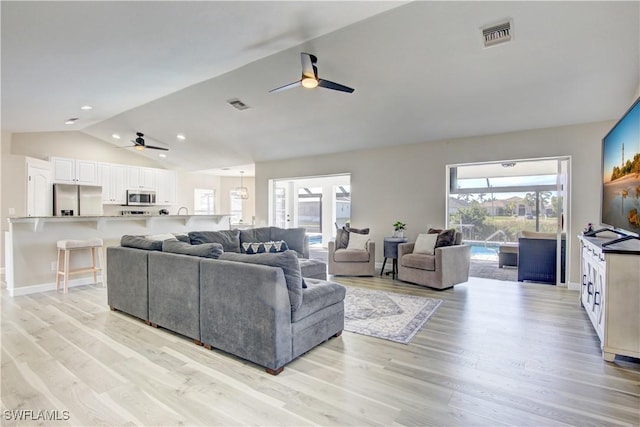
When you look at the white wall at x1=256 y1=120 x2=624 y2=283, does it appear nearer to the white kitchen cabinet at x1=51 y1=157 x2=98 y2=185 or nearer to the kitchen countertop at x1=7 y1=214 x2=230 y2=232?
the kitchen countertop at x1=7 y1=214 x2=230 y2=232

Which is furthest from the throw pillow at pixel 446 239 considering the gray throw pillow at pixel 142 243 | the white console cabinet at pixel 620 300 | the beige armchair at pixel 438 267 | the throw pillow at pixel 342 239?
the gray throw pillow at pixel 142 243

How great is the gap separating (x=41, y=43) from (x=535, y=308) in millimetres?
5820

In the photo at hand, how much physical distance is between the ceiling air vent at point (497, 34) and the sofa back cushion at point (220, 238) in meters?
3.99

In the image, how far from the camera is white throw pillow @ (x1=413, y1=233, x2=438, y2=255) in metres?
5.18

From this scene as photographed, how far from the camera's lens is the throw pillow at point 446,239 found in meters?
5.10

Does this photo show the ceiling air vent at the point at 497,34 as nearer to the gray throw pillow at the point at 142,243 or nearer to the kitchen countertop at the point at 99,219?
the gray throw pillow at the point at 142,243

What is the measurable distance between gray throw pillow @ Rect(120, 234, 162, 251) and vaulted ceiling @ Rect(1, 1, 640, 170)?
1933 mm

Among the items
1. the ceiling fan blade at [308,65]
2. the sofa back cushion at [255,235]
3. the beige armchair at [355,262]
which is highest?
the ceiling fan blade at [308,65]

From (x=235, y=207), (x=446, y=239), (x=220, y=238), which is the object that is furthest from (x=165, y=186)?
(x=446, y=239)

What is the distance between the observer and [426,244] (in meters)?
5.25

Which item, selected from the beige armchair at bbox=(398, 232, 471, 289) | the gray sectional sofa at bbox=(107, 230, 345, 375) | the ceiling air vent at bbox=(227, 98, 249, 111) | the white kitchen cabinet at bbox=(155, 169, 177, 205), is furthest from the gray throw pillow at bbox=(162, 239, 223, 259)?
the white kitchen cabinet at bbox=(155, 169, 177, 205)

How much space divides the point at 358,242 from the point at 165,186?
640 centimetres

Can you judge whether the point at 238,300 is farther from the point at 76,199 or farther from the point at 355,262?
the point at 76,199

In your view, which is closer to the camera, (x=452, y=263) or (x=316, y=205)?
Answer: (x=452, y=263)
